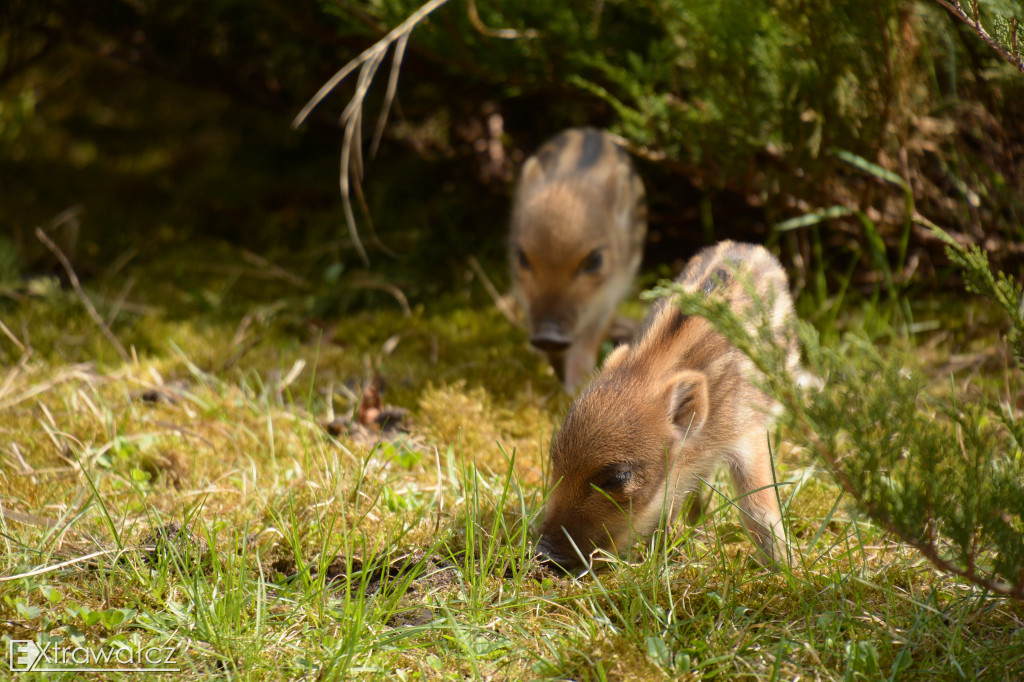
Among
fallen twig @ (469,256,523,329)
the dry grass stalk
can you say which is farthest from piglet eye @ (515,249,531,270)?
the dry grass stalk

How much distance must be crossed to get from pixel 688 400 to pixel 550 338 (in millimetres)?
1509

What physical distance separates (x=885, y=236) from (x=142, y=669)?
14.7 feet

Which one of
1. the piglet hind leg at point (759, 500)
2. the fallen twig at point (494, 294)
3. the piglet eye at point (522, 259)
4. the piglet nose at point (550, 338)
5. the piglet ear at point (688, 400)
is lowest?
the fallen twig at point (494, 294)

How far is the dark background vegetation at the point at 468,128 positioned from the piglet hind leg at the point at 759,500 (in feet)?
5.50

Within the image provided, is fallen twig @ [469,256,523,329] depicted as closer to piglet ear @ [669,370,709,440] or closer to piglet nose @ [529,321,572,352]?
piglet nose @ [529,321,572,352]

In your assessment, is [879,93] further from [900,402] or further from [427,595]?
[427,595]

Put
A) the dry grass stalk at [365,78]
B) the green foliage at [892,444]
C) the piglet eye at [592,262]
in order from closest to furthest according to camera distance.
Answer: the green foliage at [892,444] < the dry grass stalk at [365,78] < the piglet eye at [592,262]

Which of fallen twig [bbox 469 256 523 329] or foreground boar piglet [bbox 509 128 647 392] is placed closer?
foreground boar piglet [bbox 509 128 647 392]

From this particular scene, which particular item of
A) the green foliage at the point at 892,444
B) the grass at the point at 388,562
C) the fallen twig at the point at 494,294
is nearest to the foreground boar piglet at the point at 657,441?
the grass at the point at 388,562

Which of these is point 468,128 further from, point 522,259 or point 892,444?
point 892,444

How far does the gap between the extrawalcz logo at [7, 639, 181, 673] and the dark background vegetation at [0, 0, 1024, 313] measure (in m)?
3.06

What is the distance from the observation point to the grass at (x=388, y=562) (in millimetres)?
2285

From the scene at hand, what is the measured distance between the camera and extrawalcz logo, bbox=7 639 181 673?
213cm

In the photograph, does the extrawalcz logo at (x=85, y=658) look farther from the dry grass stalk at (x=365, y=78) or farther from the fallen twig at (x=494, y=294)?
the fallen twig at (x=494, y=294)
